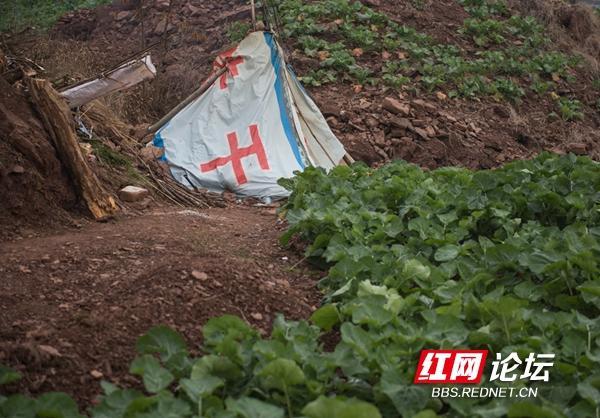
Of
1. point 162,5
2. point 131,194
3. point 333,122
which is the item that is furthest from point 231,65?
point 162,5

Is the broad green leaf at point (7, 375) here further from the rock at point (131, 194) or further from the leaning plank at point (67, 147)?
the rock at point (131, 194)

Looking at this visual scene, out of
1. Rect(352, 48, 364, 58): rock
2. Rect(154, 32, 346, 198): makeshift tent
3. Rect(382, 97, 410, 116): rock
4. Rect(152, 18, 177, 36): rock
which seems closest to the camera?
Rect(154, 32, 346, 198): makeshift tent

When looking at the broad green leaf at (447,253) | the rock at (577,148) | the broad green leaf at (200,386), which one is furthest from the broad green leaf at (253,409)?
the rock at (577,148)

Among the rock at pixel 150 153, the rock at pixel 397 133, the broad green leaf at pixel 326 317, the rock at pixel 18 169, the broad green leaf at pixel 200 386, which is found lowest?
the rock at pixel 397 133

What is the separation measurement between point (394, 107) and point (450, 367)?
6.26m

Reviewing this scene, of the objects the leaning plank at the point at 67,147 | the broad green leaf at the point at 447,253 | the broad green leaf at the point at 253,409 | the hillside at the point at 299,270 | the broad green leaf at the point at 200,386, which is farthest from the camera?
the leaning plank at the point at 67,147

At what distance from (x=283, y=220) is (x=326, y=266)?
1225 millimetres

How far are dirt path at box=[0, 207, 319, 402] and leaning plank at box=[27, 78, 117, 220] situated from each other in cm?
30

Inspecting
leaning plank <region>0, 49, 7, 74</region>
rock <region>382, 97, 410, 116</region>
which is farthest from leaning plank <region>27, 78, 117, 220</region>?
rock <region>382, 97, 410, 116</region>

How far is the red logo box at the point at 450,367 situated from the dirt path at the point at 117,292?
0.90m

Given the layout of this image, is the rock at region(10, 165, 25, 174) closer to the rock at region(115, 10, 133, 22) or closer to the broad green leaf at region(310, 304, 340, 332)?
the broad green leaf at region(310, 304, 340, 332)

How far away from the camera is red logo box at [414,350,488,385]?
8.25ft

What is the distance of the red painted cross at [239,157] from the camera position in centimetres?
689

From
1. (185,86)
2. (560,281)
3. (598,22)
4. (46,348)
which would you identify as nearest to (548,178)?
(560,281)
